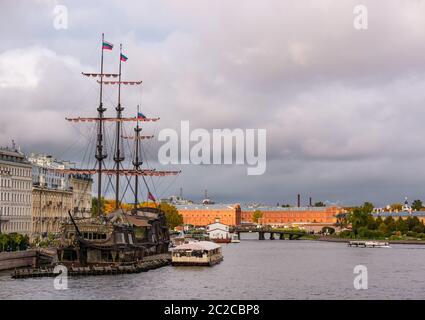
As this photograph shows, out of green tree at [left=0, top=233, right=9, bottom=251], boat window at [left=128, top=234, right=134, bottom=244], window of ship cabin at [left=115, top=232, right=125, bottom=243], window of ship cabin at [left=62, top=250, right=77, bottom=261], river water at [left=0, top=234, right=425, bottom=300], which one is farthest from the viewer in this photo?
green tree at [left=0, top=233, right=9, bottom=251]

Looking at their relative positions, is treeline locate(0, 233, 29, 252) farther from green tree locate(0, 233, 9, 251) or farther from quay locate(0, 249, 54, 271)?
quay locate(0, 249, 54, 271)

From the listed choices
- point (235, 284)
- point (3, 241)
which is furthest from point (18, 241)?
point (235, 284)

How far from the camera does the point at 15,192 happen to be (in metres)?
125

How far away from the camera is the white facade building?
119 meters

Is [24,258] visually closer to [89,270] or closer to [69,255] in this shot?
[69,255]

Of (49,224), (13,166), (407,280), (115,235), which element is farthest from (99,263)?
(49,224)

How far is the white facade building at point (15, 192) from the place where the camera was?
119250 mm

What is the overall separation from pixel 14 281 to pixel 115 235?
16637mm

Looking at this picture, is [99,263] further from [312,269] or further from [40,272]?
[312,269]

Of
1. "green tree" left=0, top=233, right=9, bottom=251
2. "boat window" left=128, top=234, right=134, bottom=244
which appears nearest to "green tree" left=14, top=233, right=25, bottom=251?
A: "green tree" left=0, top=233, right=9, bottom=251

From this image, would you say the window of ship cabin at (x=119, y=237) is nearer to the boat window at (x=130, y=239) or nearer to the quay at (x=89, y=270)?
the boat window at (x=130, y=239)

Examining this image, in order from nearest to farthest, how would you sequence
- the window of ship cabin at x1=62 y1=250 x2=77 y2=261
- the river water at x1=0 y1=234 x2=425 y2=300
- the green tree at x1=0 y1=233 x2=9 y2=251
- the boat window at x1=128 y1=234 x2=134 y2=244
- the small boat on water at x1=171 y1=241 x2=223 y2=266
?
the river water at x1=0 y1=234 x2=425 y2=300
the window of ship cabin at x1=62 y1=250 x2=77 y2=261
the boat window at x1=128 y1=234 x2=134 y2=244
the green tree at x1=0 y1=233 x2=9 y2=251
the small boat on water at x1=171 y1=241 x2=223 y2=266

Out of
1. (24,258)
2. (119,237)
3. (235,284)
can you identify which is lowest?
(235,284)

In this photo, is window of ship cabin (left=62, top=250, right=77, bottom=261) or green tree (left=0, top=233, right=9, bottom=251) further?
green tree (left=0, top=233, right=9, bottom=251)
